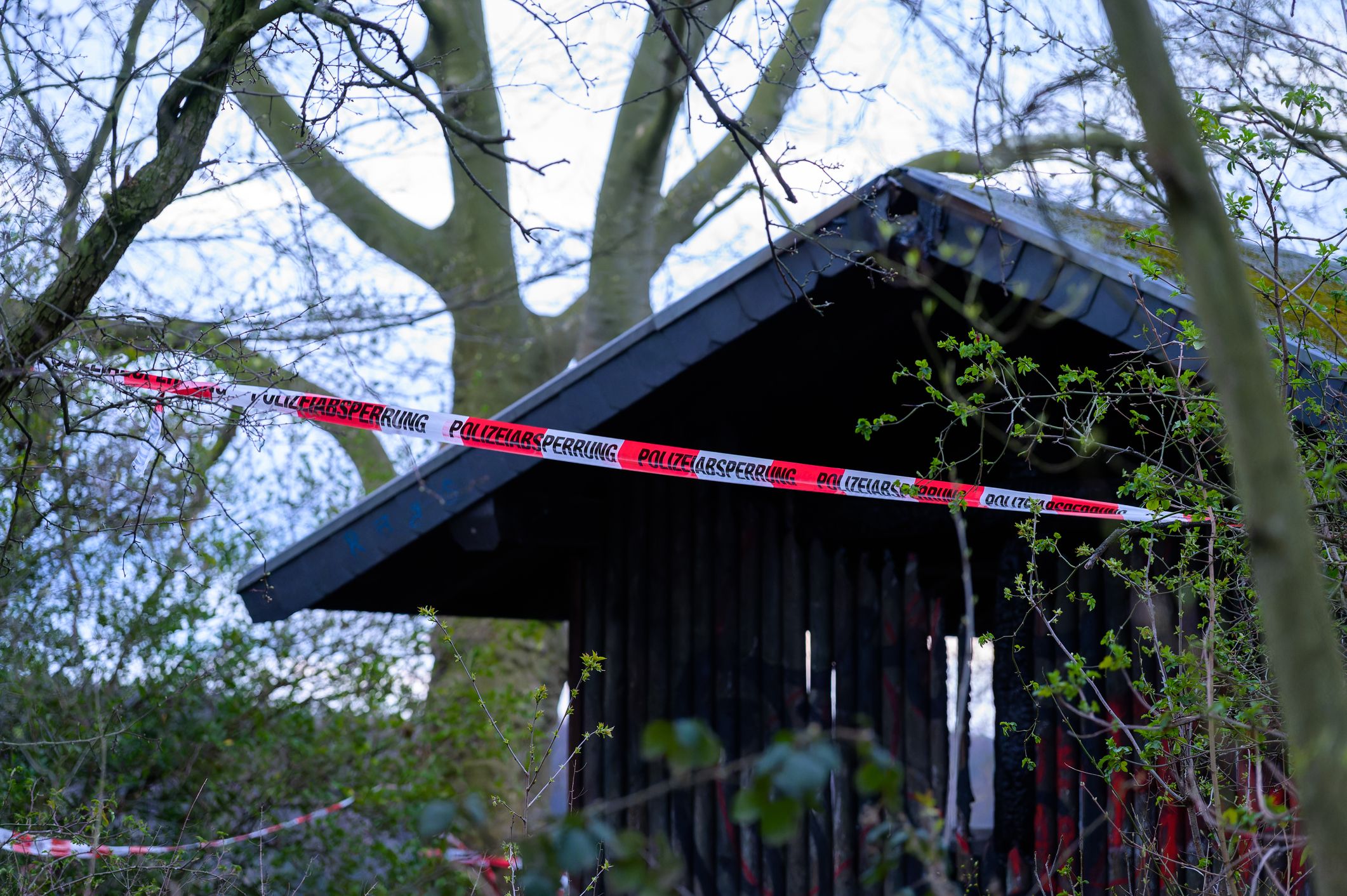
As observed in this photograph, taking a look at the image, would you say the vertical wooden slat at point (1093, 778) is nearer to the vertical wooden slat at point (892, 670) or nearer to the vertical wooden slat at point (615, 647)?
the vertical wooden slat at point (892, 670)

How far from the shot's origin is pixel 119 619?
337 inches

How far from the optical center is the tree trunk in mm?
1046

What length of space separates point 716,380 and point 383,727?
227 inches

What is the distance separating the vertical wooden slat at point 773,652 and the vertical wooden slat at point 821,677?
0.48 ft

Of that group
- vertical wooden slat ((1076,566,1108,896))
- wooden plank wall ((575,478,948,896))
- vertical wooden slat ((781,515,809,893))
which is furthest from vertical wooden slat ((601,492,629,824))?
→ vertical wooden slat ((1076,566,1108,896))

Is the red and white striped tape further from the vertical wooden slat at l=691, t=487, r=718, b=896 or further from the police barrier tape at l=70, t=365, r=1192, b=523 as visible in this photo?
the vertical wooden slat at l=691, t=487, r=718, b=896

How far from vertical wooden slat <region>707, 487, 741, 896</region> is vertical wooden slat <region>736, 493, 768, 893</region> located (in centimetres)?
3

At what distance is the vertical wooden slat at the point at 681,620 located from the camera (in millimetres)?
6070

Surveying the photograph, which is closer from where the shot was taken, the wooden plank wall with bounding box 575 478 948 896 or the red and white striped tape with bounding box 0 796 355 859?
the red and white striped tape with bounding box 0 796 355 859

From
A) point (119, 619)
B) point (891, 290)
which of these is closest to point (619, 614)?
point (891, 290)

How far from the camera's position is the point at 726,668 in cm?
606

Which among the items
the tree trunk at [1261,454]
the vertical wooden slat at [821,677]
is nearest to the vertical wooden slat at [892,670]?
the vertical wooden slat at [821,677]

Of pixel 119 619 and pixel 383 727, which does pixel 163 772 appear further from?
pixel 383 727

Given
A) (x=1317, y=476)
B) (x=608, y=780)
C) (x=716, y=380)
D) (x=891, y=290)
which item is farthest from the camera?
(x=608, y=780)
